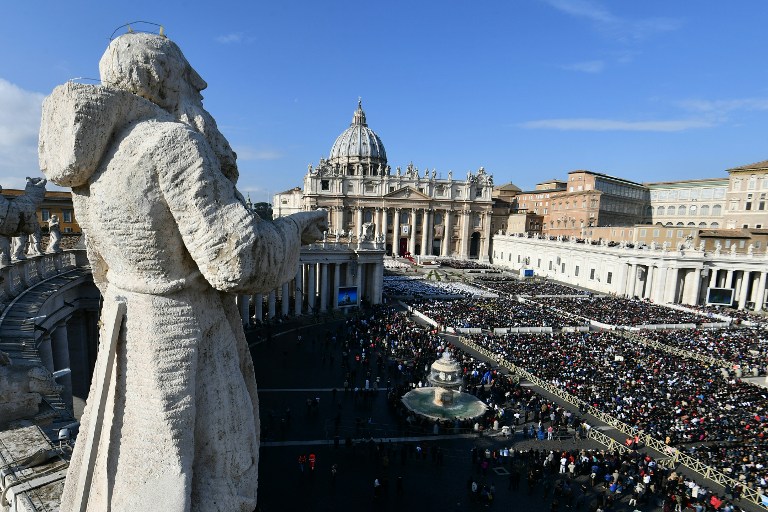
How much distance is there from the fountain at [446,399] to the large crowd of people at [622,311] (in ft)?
61.6

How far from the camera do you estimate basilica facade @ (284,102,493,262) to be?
257 ft

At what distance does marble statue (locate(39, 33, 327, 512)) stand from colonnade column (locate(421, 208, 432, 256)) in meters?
80.1

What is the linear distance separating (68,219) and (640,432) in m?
49.1

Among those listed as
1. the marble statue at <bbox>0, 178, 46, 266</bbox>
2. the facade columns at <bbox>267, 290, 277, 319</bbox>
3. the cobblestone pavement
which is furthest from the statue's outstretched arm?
the facade columns at <bbox>267, 290, 277, 319</bbox>

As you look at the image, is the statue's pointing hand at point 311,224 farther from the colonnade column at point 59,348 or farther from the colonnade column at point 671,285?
the colonnade column at point 671,285

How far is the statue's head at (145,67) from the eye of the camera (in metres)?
2.44

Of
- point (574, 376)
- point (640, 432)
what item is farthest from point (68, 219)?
point (640, 432)

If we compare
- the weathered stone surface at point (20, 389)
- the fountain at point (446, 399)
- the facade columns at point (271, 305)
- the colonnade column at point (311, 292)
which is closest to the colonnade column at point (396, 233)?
the colonnade column at point (311, 292)

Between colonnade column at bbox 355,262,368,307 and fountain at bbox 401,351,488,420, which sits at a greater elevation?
colonnade column at bbox 355,262,368,307

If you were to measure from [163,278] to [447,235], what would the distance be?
82536 mm

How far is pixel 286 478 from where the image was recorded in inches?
509

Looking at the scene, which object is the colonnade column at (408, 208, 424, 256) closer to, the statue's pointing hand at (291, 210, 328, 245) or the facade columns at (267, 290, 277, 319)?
the facade columns at (267, 290, 277, 319)

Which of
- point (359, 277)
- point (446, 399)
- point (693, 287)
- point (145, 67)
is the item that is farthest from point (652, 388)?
point (693, 287)

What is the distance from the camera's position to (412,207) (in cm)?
8150
